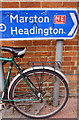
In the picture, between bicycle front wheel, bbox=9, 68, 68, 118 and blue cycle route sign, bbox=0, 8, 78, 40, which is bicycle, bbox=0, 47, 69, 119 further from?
blue cycle route sign, bbox=0, 8, 78, 40

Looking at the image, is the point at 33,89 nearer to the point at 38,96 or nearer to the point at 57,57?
the point at 38,96

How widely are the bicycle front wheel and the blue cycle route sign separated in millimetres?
557

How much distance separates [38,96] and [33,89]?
142 millimetres

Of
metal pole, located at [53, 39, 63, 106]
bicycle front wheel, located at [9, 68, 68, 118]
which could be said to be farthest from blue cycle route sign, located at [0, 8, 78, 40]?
bicycle front wheel, located at [9, 68, 68, 118]

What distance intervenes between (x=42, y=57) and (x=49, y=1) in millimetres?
956

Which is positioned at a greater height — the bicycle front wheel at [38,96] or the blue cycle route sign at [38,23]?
the blue cycle route sign at [38,23]

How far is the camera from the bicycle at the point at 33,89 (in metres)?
2.47

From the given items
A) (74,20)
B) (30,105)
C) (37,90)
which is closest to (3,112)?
(30,105)

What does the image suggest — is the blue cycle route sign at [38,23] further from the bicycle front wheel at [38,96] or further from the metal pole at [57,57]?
the bicycle front wheel at [38,96]

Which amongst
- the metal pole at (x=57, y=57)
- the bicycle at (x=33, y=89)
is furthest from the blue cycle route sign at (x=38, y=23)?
the bicycle at (x=33, y=89)

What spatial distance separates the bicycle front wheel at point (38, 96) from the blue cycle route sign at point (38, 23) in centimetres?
56

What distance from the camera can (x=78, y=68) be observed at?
3084mm

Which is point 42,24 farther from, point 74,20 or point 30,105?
point 30,105

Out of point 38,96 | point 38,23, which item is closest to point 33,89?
point 38,96
